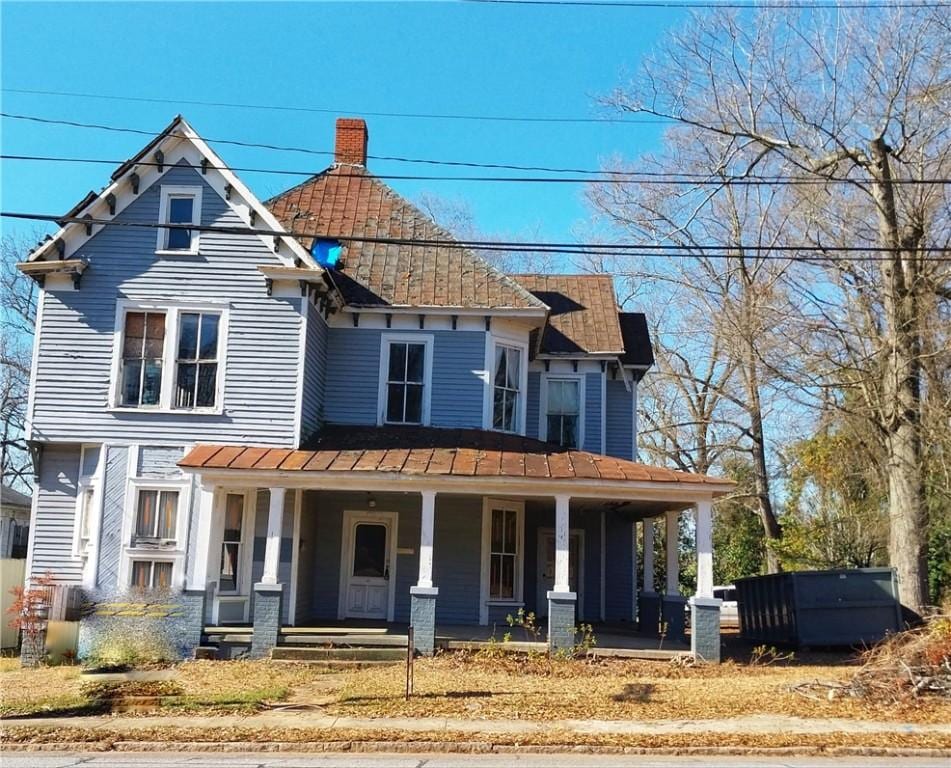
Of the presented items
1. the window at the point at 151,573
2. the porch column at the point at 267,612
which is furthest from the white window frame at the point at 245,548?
the porch column at the point at 267,612

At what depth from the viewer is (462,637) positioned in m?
16.4

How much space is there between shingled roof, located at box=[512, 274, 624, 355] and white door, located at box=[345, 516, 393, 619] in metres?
5.58

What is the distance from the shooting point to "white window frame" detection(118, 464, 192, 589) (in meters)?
16.5

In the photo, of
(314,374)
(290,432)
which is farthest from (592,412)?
(290,432)

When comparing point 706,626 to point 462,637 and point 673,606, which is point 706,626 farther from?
point 462,637

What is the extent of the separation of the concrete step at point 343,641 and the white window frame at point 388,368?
481cm

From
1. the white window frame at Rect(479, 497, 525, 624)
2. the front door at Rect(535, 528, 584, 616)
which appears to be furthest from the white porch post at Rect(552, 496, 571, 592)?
the front door at Rect(535, 528, 584, 616)

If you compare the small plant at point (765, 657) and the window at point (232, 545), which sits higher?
the window at point (232, 545)

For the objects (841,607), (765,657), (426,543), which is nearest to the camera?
(426,543)

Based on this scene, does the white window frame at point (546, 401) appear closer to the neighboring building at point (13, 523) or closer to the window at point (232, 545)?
the window at point (232, 545)

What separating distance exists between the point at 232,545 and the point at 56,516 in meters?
3.16

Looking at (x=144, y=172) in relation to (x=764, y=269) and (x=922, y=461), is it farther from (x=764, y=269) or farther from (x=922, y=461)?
(x=764, y=269)

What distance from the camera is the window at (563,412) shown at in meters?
21.4

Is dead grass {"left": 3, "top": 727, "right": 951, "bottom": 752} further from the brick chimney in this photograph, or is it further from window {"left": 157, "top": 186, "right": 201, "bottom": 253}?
the brick chimney
